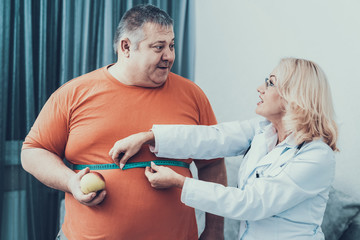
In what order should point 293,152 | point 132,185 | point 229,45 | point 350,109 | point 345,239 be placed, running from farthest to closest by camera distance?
point 229,45 < point 350,109 < point 345,239 < point 132,185 < point 293,152

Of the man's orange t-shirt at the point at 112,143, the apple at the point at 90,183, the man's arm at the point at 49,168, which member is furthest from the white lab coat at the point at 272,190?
the man's arm at the point at 49,168

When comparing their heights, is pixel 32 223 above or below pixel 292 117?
below

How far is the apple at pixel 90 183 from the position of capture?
3.51ft

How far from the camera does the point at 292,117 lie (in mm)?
1067

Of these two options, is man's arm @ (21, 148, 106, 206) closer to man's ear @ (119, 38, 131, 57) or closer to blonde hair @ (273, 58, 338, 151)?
man's ear @ (119, 38, 131, 57)

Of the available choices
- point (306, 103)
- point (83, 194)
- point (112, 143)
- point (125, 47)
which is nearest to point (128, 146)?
point (112, 143)

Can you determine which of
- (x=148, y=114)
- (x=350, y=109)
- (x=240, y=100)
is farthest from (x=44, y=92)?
(x=350, y=109)

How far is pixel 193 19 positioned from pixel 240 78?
2.22ft

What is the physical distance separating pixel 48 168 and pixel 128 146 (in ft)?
1.10

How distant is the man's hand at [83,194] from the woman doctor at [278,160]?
125 millimetres

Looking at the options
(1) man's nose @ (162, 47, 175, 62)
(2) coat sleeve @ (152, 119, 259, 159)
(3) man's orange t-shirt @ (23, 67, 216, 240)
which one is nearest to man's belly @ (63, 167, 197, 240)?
(3) man's orange t-shirt @ (23, 67, 216, 240)

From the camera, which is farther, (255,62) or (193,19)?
(193,19)

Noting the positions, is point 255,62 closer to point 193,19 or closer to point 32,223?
point 193,19

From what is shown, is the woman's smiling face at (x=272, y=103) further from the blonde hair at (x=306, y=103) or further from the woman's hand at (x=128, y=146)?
the woman's hand at (x=128, y=146)
